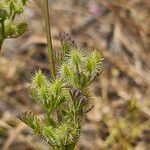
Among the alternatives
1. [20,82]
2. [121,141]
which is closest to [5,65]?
[20,82]

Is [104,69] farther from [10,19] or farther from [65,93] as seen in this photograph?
[65,93]

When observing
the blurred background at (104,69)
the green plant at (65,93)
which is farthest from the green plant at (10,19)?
the blurred background at (104,69)

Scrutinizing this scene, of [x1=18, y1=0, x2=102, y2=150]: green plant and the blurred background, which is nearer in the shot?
[x1=18, y1=0, x2=102, y2=150]: green plant

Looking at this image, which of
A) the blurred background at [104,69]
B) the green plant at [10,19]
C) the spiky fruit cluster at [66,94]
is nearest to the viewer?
Result: the spiky fruit cluster at [66,94]

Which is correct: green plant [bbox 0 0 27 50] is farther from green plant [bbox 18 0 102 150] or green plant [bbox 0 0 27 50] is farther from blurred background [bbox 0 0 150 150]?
blurred background [bbox 0 0 150 150]

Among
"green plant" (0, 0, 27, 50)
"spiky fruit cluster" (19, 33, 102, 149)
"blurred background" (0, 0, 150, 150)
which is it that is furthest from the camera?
"blurred background" (0, 0, 150, 150)

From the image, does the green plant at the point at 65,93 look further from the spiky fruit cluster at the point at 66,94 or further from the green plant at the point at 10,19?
the green plant at the point at 10,19

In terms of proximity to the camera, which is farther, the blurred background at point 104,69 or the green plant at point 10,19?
the blurred background at point 104,69

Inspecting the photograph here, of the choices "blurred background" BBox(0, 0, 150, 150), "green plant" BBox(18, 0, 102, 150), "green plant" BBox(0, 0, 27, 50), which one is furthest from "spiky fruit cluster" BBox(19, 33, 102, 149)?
"blurred background" BBox(0, 0, 150, 150)
